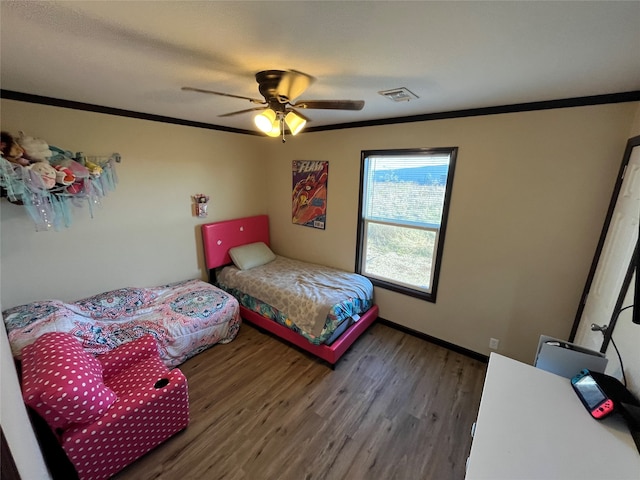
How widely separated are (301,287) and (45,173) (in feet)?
7.57

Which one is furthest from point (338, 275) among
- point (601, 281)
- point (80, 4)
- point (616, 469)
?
point (80, 4)

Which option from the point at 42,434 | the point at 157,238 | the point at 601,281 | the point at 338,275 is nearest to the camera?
the point at 42,434

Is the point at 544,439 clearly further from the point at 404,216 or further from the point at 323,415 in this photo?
the point at 404,216

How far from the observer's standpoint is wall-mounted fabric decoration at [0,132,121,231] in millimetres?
1852

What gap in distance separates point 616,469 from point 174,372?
2.22 metres

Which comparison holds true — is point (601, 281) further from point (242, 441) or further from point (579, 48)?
point (242, 441)

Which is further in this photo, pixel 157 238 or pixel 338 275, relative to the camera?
pixel 338 275

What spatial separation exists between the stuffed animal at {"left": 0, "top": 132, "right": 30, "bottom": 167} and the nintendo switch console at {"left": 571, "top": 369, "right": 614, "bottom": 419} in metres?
3.64

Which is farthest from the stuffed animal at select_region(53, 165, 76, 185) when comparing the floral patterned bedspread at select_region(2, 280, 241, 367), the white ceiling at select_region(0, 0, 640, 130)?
the floral patterned bedspread at select_region(2, 280, 241, 367)

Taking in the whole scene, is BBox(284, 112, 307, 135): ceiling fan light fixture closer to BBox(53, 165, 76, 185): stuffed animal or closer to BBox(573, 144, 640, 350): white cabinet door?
BBox(53, 165, 76, 185): stuffed animal

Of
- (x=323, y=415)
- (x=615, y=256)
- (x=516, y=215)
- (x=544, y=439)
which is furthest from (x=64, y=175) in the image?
(x=615, y=256)

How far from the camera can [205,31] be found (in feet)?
3.56

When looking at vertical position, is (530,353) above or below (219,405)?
above

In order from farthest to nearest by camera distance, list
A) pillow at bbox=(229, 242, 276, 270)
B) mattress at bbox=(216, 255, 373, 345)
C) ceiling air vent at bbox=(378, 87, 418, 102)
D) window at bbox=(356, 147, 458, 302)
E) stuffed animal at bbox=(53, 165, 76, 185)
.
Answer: pillow at bbox=(229, 242, 276, 270), window at bbox=(356, 147, 458, 302), mattress at bbox=(216, 255, 373, 345), stuffed animal at bbox=(53, 165, 76, 185), ceiling air vent at bbox=(378, 87, 418, 102)
